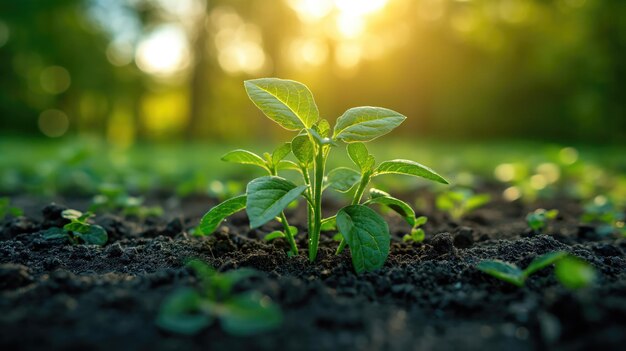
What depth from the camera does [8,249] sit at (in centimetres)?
240

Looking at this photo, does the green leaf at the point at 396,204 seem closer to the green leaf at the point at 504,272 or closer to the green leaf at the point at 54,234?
the green leaf at the point at 504,272

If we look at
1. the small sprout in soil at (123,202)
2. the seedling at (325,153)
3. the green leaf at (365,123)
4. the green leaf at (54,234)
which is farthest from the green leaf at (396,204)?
the small sprout in soil at (123,202)

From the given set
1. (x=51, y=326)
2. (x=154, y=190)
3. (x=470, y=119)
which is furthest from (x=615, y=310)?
(x=470, y=119)

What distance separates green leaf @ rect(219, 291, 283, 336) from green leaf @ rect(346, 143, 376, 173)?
82cm

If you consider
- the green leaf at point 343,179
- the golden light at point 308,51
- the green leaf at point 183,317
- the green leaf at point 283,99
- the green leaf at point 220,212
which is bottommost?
the green leaf at point 183,317

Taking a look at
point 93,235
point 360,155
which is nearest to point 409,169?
point 360,155

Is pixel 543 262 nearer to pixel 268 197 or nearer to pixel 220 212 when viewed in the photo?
pixel 268 197

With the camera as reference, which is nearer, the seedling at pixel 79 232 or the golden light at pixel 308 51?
the seedling at pixel 79 232

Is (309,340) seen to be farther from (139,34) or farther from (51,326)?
(139,34)

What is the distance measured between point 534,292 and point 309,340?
0.88 meters

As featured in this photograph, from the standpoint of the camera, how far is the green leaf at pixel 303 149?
205 centimetres

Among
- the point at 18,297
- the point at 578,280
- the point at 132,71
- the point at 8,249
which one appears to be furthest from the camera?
the point at 132,71

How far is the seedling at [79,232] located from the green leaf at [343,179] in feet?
3.78

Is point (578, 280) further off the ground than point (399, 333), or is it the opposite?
point (578, 280)
